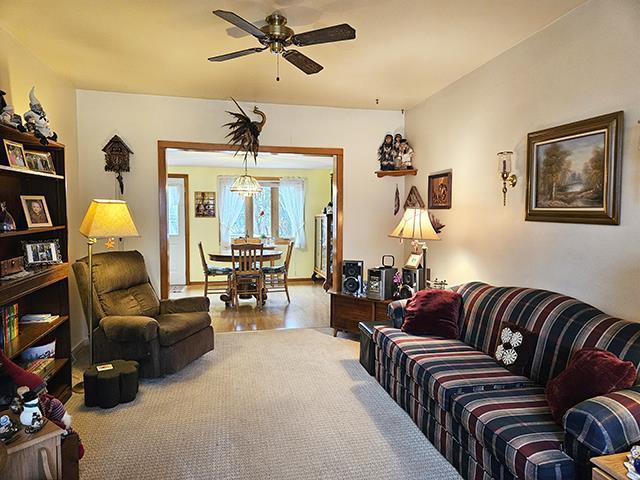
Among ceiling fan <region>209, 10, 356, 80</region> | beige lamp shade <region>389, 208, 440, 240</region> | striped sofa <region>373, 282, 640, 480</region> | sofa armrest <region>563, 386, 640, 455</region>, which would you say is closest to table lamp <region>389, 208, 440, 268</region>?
beige lamp shade <region>389, 208, 440, 240</region>

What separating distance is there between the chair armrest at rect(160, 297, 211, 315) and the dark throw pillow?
8.86 feet

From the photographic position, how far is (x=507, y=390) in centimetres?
225

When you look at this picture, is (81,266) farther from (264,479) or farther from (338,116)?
(338,116)

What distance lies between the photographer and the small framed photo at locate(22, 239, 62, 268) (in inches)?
110

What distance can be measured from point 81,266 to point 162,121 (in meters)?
1.86

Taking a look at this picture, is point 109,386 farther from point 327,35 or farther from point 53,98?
point 327,35

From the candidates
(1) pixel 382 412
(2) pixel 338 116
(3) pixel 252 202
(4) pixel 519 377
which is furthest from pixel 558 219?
(3) pixel 252 202

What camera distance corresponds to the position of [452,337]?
316cm

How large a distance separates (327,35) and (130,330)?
8.46ft

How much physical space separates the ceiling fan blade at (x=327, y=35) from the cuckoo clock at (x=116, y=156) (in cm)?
273

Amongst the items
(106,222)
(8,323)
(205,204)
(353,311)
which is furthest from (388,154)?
(205,204)

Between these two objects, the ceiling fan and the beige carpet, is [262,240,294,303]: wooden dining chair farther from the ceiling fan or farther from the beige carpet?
the ceiling fan

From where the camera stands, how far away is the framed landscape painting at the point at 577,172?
2.33m

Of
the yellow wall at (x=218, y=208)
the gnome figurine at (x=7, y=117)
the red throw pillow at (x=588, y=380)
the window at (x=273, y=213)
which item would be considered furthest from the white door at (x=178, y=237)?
the red throw pillow at (x=588, y=380)
